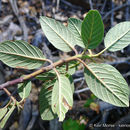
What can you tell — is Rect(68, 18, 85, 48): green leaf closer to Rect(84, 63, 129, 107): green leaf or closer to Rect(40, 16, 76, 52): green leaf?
Rect(40, 16, 76, 52): green leaf

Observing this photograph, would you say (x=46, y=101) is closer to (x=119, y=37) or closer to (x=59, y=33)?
(x=59, y=33)

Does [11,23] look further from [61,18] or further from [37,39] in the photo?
[61,18]

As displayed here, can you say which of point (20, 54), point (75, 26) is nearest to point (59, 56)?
point (75, 26)

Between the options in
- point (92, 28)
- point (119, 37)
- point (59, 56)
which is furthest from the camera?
point (59, 56)

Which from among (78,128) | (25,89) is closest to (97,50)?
(78,128)

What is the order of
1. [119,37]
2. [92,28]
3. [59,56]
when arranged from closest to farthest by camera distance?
[92,28], [119,37], [59,56]

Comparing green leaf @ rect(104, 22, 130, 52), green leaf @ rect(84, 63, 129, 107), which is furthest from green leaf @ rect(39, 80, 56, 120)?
green leaf @ rect(104, 22, 130, 52)

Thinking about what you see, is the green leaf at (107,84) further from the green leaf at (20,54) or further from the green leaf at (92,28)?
the green leaf at (20,54)
